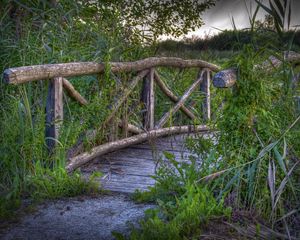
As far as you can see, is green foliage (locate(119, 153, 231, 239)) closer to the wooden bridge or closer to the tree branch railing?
the wooden bridge

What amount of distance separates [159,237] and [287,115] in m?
1.48

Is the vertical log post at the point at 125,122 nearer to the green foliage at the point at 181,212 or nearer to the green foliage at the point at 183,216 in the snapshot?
the green foliage at the point at 181,212

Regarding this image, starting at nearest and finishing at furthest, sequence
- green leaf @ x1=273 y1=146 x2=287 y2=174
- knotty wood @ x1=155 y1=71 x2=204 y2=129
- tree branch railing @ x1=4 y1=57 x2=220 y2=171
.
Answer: green leaf @ x1=273 y1=146 x2=287 y2=174 < tree branch railing @ x1=4 y1=57 x2=220 y2=171 < knotty wood @ x1=155 y1=71 x2=204 y2=129

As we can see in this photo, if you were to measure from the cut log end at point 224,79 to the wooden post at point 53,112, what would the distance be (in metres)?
1.64

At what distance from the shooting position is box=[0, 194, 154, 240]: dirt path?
351cm

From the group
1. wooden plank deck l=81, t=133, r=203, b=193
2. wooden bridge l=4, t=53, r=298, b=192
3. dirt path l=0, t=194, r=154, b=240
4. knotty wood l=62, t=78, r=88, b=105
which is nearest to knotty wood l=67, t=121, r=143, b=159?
wooden bridge l=4, t=53, r=298, b=192

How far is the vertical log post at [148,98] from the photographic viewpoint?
674 centimetres

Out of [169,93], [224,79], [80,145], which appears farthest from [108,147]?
[224,79]

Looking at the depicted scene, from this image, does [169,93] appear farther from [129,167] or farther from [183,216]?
[183,216]

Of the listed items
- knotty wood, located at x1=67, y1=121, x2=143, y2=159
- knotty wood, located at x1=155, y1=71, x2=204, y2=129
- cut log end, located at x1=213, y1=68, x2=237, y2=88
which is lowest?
knotty wood, located at x1=67, y1=121, x2=143, y2=159

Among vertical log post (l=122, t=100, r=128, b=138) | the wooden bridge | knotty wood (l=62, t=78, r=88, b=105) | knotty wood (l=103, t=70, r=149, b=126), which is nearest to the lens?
the wooden bridge

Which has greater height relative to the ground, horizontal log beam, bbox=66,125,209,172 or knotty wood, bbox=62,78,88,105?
knotty wood, bbox=62,78,88,105

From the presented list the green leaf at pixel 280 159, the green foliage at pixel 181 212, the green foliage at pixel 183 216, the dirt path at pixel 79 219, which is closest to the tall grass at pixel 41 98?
the dirt path at pixel 79 219

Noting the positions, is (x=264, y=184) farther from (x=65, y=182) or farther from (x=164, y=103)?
(x=164, y=103)
